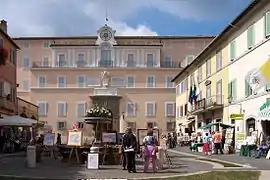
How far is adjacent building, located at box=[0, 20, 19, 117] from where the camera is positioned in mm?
41656

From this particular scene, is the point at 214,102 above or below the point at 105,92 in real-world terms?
below

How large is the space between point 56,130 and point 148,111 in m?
14.7

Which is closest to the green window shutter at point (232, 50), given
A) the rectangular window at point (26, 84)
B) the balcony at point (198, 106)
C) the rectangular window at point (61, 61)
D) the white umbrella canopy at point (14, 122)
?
the balcony at point (198, 106)

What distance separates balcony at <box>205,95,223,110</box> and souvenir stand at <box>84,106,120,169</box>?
17.4 meters

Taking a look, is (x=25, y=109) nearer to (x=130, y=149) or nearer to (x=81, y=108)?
(x=81, y=108)

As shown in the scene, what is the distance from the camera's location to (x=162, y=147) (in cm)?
2250

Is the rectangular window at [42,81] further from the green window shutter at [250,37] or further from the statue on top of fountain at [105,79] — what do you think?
the green window shutter at [250,37]

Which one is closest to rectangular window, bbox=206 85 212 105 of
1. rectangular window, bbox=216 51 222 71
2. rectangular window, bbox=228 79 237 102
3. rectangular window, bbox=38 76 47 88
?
rectangular window, bbox=216 51 222 71

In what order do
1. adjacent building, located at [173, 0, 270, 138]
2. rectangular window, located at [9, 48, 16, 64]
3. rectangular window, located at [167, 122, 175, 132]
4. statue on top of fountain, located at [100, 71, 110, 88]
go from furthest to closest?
1. rectangular window, located at [167, 122, 175, 132]
2. statue on top of fountain, located at [100, 71, 110, 88]
3. rectangular window, located at [9, 48, 16, 64]
4. adjacent building, located at [173, 0, 270, 138]

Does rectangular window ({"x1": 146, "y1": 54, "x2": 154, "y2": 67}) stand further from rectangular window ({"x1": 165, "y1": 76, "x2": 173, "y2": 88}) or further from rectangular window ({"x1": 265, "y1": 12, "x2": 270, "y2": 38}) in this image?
rectangular window ({"x1": 265, "y1": 12, "x2": 270, "y2": 38})

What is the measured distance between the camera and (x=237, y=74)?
3884 centimetres

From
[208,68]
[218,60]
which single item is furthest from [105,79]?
[218,60]

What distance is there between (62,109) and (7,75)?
115ft

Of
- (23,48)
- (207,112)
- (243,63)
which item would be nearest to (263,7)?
(243,63)
